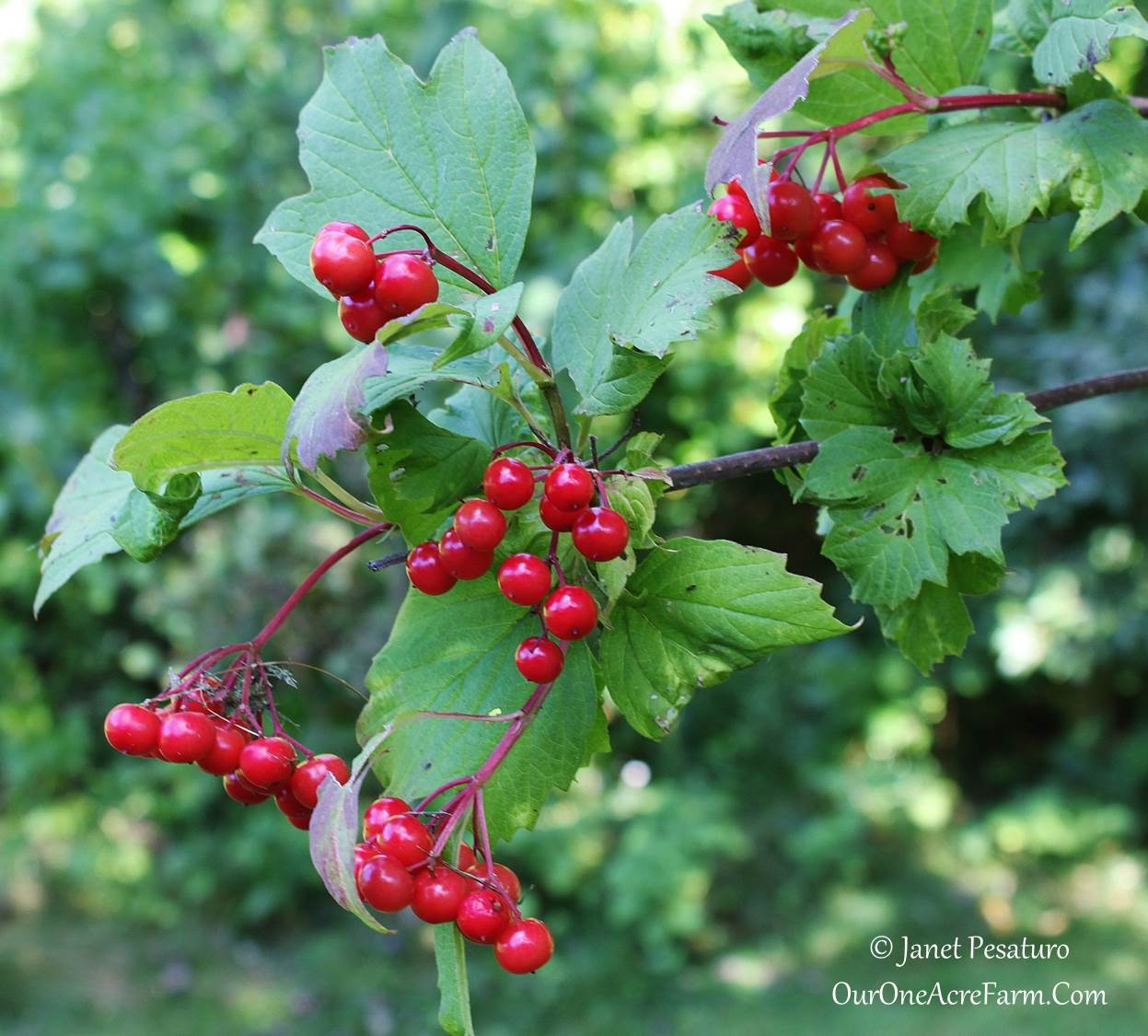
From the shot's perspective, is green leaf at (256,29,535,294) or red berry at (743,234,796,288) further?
red berry at (743,234,796,288)

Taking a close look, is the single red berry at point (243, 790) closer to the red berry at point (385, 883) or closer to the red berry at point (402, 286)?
the red berry at point (385, 883)

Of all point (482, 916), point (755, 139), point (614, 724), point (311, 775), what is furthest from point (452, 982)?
point (614, 724)

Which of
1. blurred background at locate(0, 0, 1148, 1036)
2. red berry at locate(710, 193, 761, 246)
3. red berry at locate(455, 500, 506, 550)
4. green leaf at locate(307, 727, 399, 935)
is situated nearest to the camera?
green leaf at locate(307, 727, 399, 935)

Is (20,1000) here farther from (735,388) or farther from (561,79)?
(561,79)

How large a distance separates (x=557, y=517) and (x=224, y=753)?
0.92ft

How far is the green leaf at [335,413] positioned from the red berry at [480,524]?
93 millimetres

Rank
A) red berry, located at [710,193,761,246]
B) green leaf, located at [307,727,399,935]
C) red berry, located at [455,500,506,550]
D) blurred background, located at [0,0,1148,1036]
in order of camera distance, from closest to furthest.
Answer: green leaf, located at [307,727,399,935] → red berry, located at [455,500,506,550] → red berry, located at [710,193,761,246] → blurred background, located at [0,0,1148,1036]

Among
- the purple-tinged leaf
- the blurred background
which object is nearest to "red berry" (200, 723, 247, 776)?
the purple-tinged leaf

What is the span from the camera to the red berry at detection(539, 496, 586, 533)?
690 mm

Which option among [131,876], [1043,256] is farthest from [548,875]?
[1043,256]

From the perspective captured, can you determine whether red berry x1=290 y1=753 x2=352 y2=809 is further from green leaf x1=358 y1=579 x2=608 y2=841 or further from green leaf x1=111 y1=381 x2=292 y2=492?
green leaf x1=111 y1=381 x2=292 y2=492

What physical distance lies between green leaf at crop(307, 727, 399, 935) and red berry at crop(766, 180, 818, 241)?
0.48m

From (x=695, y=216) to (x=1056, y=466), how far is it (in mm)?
297

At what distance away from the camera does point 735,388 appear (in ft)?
10.6
